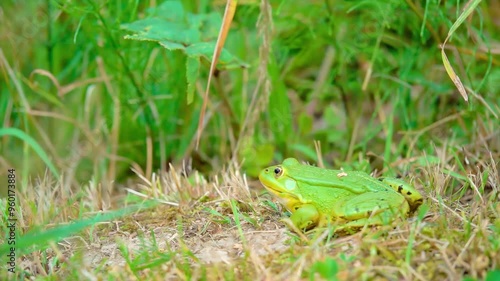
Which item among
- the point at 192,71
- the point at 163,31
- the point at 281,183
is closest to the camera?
the point at 281,183

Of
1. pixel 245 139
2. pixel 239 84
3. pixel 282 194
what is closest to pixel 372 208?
pixel 282 194

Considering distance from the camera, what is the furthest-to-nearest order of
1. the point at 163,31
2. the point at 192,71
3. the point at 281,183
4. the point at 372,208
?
the point at 163,31 < the point at 192,71 < the point at 281,183 < the point at 372,208

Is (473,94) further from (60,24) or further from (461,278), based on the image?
(60,24)

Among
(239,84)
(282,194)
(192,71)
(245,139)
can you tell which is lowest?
(245,139)

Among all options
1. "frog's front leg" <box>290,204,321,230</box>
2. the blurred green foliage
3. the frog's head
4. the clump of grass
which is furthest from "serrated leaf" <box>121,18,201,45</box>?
"frog's front leg" <box>290,204,321,230</box>

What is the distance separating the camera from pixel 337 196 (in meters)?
2.79

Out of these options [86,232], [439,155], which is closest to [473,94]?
[439,155]

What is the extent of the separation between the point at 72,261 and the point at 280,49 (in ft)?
8.21

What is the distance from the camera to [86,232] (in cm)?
305

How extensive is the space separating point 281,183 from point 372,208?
18.1 inches

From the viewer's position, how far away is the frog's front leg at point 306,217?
2730 mm

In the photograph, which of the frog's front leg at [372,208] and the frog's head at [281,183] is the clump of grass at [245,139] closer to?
the frog's front leg at [372,208]

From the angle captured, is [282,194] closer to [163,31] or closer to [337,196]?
[337,196]

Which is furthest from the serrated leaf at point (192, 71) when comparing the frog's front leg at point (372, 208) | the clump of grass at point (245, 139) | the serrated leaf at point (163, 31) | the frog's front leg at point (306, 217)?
the frog's front leg at point (372, 208)
